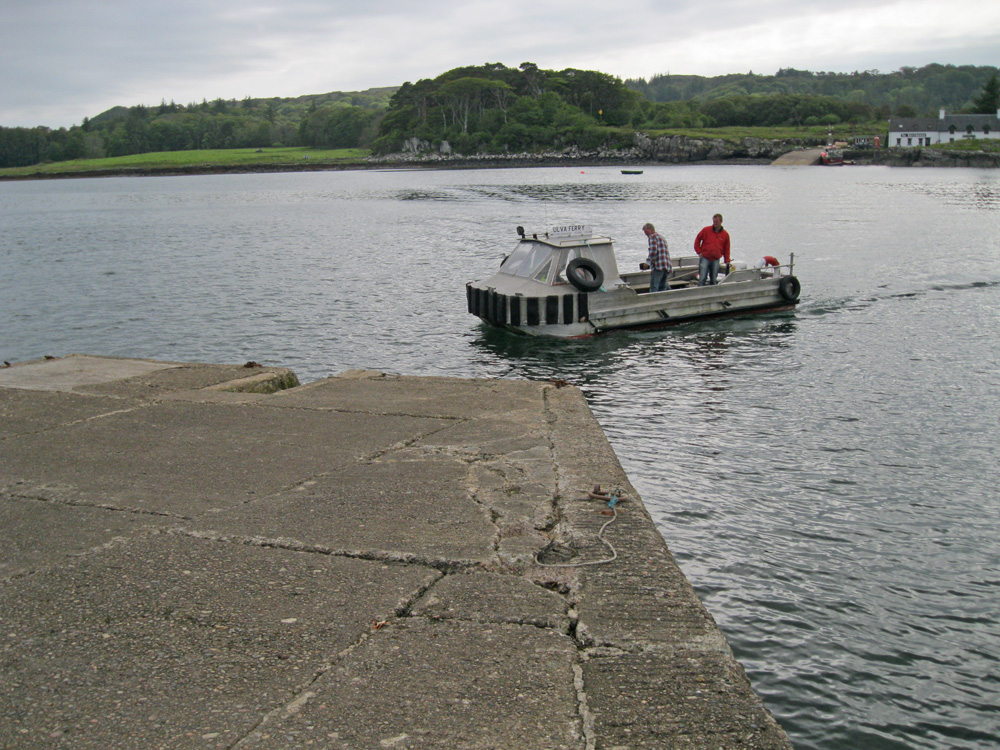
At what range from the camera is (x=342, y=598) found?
4.50 m

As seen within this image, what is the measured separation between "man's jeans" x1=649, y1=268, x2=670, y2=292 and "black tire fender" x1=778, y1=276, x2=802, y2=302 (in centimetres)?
395

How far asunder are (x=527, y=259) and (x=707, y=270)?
497 centimetres

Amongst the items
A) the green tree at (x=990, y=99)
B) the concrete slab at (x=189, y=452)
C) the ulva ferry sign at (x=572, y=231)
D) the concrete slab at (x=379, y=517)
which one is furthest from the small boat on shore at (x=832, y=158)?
the concrete slab at (x=379, y=517)

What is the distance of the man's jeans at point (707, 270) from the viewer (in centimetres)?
2078

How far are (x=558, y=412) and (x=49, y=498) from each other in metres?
4.85

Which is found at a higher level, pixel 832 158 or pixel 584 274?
pixel 832 158

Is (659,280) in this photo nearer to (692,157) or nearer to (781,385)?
(781,385)

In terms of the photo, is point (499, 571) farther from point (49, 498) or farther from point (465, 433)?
point (49, 498)

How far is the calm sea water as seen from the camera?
6.47 m

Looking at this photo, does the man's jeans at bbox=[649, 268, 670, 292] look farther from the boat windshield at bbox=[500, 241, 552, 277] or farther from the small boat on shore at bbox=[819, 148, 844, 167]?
the small boat on shore at bbox=[819, 148, 844, 167]

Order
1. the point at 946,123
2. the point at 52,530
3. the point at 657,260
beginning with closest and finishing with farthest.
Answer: the point at 52,530 < the point at 657,260 < the point at 946,123

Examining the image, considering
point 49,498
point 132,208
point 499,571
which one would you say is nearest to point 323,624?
point 499,571

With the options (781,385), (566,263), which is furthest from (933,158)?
(781,385)

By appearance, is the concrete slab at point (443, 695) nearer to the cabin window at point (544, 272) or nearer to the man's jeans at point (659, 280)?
the cabin window at point (544, 272)
